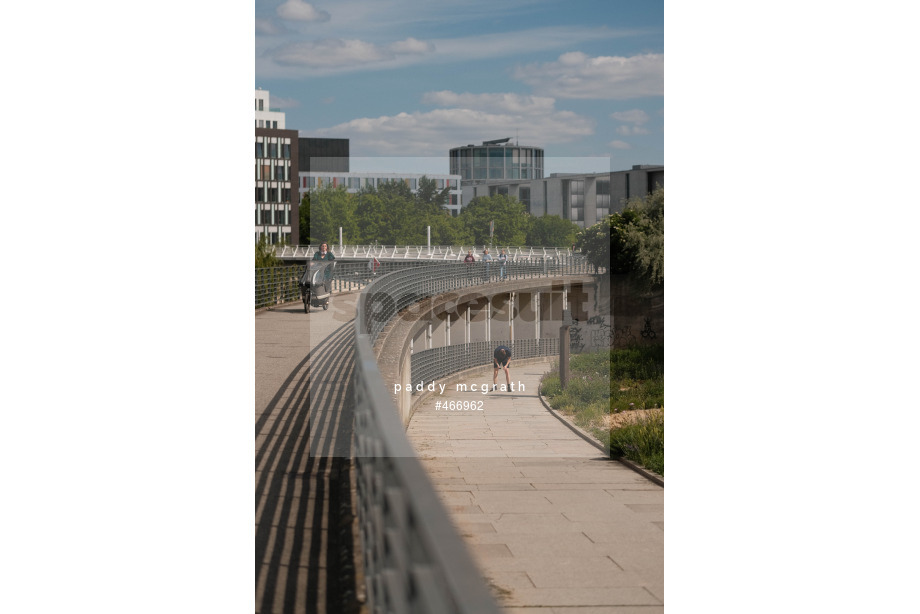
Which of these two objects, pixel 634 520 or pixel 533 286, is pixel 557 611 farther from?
pixel 533 286

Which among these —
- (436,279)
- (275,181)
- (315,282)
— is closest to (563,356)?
(436,279)

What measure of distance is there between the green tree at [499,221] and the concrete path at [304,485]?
6593cm

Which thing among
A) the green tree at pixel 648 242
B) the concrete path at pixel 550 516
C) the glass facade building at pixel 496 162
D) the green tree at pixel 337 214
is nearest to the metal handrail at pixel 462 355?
the concrete path at pixel 550 516

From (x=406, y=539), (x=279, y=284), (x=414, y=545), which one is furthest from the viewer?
(x=279, y=284)

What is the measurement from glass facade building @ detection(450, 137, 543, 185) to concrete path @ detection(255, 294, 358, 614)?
119862mm

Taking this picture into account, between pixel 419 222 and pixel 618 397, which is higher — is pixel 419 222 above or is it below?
above

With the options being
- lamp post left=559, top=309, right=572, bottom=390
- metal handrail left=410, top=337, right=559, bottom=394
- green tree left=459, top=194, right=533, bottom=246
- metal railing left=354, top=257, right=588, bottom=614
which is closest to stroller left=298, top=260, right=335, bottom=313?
metal handrail left=410, top=337, right=559, bottom=394

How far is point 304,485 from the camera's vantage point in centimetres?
643

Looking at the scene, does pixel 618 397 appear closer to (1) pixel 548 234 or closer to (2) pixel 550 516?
(2) pixel 550 516

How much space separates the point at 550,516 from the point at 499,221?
67.6 meters

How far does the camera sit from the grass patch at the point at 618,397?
63.1ft

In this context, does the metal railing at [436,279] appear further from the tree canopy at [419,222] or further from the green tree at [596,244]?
the tree canopy at [419,222]

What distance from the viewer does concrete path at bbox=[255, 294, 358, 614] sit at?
4.63m

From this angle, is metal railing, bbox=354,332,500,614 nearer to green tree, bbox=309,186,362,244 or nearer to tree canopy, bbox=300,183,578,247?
tree canopy, bbox=300,183,578,247
